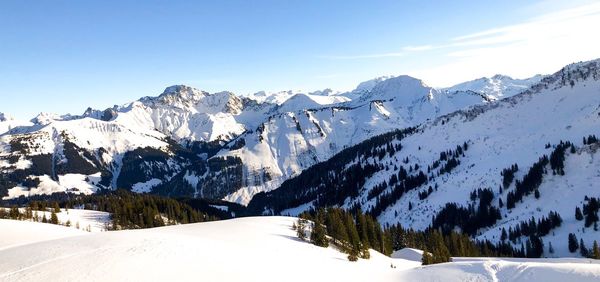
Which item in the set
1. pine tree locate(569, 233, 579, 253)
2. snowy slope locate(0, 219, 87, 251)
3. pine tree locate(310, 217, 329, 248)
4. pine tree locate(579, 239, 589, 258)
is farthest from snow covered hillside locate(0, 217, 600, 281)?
pine tree locate(569, 233, 579, 253)

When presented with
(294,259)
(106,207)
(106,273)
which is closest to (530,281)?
(294,259)

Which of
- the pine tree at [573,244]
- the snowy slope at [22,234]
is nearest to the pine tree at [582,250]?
the pine tree at [573,244]

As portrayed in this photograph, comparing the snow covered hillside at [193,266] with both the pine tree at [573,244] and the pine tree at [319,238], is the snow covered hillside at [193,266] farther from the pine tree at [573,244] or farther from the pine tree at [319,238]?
the pine tree at [573,244]

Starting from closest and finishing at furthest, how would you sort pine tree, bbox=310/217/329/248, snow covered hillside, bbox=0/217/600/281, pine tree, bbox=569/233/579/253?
snow covered hillside, bbox=0/217/600/281, pine tree, bbox=310/217/329/248, pine tree, bbox=569/233/579/253

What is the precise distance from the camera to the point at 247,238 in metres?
62.3

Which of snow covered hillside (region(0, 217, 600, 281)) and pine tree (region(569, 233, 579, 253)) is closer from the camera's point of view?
snow covered hillside (region(0, 217, 600, 281))

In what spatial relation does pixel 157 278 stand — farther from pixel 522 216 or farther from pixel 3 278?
A: pixel 522 216

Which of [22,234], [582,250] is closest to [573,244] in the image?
[582,250]

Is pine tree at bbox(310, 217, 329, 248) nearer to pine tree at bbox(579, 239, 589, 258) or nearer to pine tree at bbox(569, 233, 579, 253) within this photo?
pine tree at bbox(579, 239, 589, 258)

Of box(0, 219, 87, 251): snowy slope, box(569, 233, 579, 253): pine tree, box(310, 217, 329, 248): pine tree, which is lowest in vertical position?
box(569, 233, 579, 253): pine tree

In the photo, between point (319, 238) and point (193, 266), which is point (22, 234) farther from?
point (193, 266)

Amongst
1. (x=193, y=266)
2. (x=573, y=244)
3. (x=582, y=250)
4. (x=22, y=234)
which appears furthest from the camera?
(x=573, y=244)

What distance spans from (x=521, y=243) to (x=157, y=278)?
125305 millimetres

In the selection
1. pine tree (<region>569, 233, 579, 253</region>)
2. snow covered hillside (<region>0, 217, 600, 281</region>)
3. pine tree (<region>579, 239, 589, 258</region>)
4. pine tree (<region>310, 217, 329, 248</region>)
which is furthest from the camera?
pine tree (<region>569, 233, 579, 253</region>)
